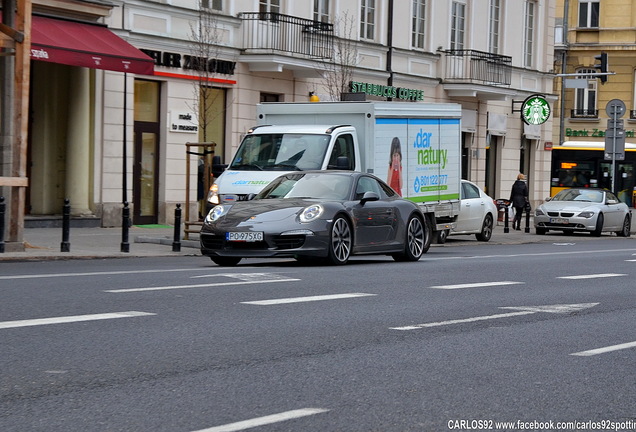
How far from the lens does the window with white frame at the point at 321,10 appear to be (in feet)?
120

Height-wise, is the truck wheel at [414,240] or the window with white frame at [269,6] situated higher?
the window with white frame at [269,6]

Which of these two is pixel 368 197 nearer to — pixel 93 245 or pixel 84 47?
pixel 93 245

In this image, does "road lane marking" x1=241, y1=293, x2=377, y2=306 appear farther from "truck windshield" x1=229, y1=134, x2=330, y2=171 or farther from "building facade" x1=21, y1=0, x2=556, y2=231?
"building facade" x1=21, y1=0, x2=556, y2=231

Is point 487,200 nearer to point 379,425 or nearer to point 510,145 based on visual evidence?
point 510,145

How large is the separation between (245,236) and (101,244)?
22.4ft

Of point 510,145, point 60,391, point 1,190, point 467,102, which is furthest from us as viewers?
point 510,145

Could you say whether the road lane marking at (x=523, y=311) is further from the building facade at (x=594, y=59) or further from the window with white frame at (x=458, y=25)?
the building facade at (x=594, y=59)

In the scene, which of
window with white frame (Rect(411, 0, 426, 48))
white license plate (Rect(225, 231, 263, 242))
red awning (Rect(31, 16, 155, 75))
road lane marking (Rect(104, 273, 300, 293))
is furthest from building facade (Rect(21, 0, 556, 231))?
road lane marking (Rect(104, 273, 300, 293))

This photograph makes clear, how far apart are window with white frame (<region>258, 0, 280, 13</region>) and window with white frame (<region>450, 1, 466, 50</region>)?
33.4 feet

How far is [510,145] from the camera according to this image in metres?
48.1

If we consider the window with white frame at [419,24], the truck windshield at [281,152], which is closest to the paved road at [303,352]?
the truck windshield at [281,152]

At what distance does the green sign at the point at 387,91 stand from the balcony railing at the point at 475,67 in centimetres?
211

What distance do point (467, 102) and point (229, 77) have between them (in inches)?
537

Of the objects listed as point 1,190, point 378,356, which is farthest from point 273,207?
point 378,356
